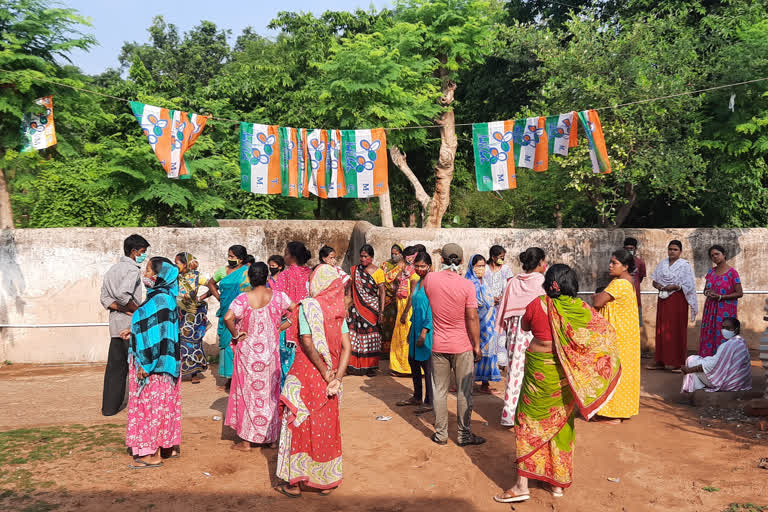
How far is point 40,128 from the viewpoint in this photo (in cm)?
860

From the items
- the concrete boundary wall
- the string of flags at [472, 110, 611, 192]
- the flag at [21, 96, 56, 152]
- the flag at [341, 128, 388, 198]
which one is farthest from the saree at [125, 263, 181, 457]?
the string of flags at [472, 110, 611, 192]

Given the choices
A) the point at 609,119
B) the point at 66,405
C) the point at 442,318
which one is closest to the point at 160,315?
the point at 442,318

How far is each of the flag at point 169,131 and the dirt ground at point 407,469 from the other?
3546 mm

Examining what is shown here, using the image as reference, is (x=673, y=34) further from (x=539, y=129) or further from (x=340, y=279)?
(x=340, y=279)

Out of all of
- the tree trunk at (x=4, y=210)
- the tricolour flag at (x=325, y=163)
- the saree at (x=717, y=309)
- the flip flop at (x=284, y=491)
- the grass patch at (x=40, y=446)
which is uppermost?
the tricolour flag at (x=325, y=163)

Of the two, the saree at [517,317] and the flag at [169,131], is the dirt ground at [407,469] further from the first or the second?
the flag at [169,131]

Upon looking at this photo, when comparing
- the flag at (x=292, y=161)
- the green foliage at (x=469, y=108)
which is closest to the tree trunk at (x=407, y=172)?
the green foliage at (x=469, y=108)

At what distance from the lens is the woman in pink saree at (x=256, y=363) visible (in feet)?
16.9

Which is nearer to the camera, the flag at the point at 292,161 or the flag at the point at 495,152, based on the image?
the flag at the point at 292,161

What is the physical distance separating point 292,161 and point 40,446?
5673mm

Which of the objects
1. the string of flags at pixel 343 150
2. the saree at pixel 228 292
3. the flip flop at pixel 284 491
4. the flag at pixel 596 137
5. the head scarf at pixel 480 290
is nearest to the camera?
the flip flop at pixel 284 491

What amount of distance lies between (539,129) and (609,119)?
5.71ft

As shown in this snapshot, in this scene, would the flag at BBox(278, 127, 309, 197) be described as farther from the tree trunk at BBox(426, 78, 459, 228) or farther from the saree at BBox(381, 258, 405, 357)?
the tree trunk at BBox(426, 78, 459, 228)

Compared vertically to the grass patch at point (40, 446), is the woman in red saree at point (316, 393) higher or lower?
higher
